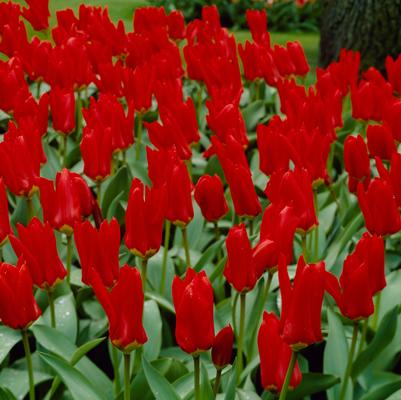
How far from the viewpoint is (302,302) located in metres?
1.44

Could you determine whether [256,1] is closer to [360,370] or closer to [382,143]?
[382,143]

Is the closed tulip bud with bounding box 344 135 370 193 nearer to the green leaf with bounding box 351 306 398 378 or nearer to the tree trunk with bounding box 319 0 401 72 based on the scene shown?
the green leaf with bounding box 351 306 398 378

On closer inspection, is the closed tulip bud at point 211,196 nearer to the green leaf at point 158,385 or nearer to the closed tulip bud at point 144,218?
the closed tulip bud at point 144,218

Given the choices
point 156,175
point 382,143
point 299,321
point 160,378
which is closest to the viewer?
point 299,321

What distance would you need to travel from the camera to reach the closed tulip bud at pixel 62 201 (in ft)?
6.61

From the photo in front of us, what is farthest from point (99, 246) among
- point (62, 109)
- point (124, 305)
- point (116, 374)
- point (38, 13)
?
point (38, 13)

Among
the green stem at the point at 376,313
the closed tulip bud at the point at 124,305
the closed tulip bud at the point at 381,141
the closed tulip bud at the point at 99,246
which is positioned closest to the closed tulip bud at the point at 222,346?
the closed tulip bud at the point at 124,305

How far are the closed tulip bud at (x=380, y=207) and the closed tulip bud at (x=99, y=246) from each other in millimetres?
605

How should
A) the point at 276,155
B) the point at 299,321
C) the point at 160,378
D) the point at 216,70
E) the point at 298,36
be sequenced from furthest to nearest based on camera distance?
1. the point at 298,36
2. the point at 216,70
3. the point at 276,155
4. the point at 160,378
5. the point at 299,321

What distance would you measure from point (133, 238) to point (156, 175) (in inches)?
12.6

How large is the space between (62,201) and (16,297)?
0.44m

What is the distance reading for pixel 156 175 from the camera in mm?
2152

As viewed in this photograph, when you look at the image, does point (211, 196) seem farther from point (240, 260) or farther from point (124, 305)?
point (124, 305)

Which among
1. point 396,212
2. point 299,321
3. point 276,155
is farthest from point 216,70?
point 299,321
